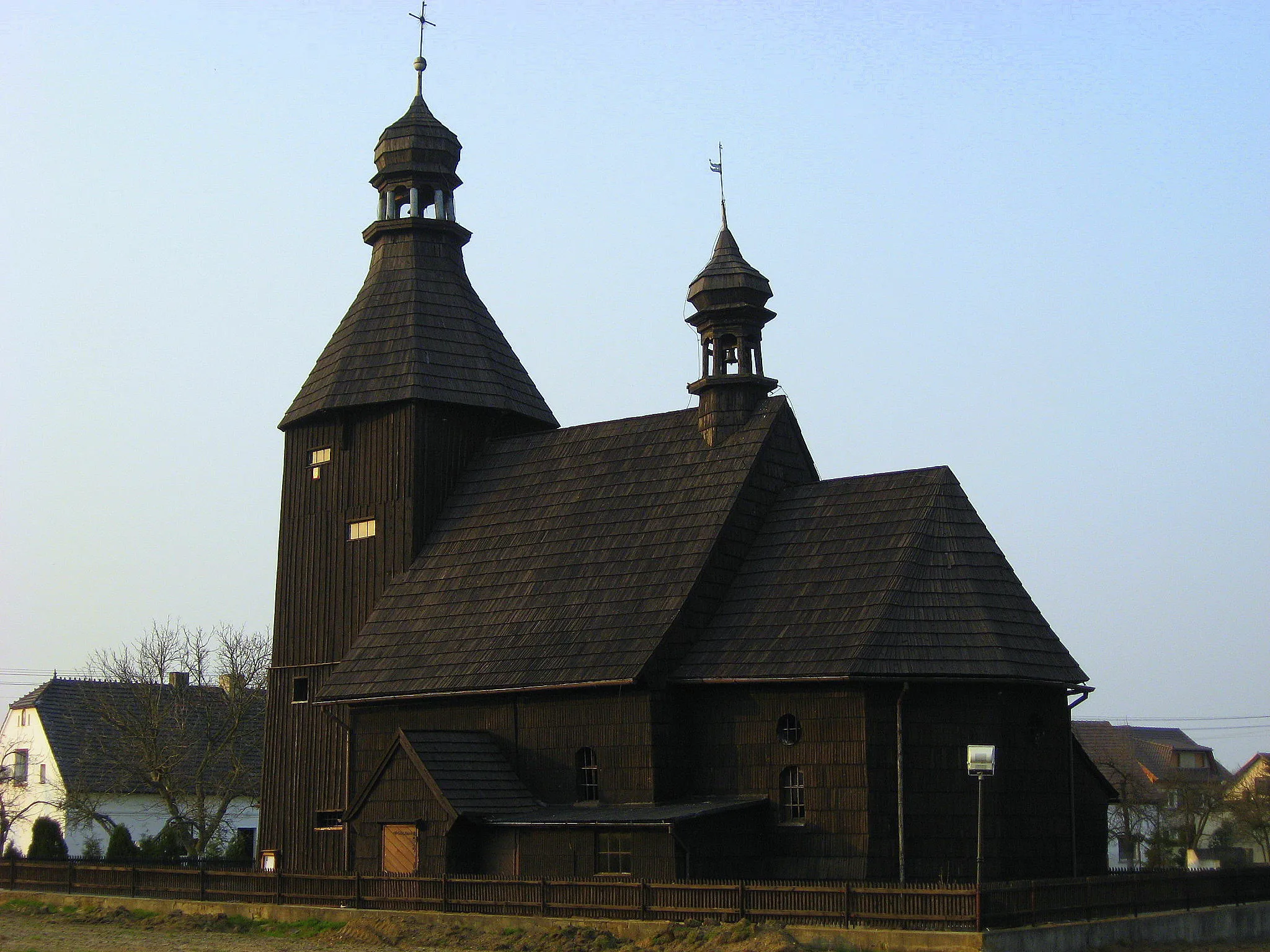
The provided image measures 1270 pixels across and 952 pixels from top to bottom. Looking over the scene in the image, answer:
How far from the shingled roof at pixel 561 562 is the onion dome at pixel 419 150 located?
309 inches

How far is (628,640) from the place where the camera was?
30.1 meters

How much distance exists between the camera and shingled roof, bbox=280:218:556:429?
121 feet

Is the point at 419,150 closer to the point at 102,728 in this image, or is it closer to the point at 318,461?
the point at 318,461

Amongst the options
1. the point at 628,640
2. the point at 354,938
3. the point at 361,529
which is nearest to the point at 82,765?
the point at 361,529

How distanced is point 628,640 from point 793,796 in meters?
4.39

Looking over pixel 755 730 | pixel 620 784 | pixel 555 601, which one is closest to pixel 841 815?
pixel 755 730

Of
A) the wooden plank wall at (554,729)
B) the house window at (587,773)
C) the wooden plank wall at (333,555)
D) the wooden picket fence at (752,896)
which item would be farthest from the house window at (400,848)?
the wooden plank wall at (333,555)

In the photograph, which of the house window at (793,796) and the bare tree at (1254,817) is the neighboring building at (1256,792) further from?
the house window at (793,796)

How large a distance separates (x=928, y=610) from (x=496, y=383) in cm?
1367

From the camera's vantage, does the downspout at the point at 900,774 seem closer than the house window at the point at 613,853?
Yes

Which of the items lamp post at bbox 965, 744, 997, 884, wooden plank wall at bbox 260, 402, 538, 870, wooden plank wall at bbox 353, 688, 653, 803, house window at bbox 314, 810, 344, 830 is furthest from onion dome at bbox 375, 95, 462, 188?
lamp post at bbox 965, 744, 997, 884

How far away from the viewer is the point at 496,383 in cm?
3769

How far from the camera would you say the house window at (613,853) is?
27828 mm

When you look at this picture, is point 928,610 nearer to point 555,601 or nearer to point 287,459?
point 555,601
